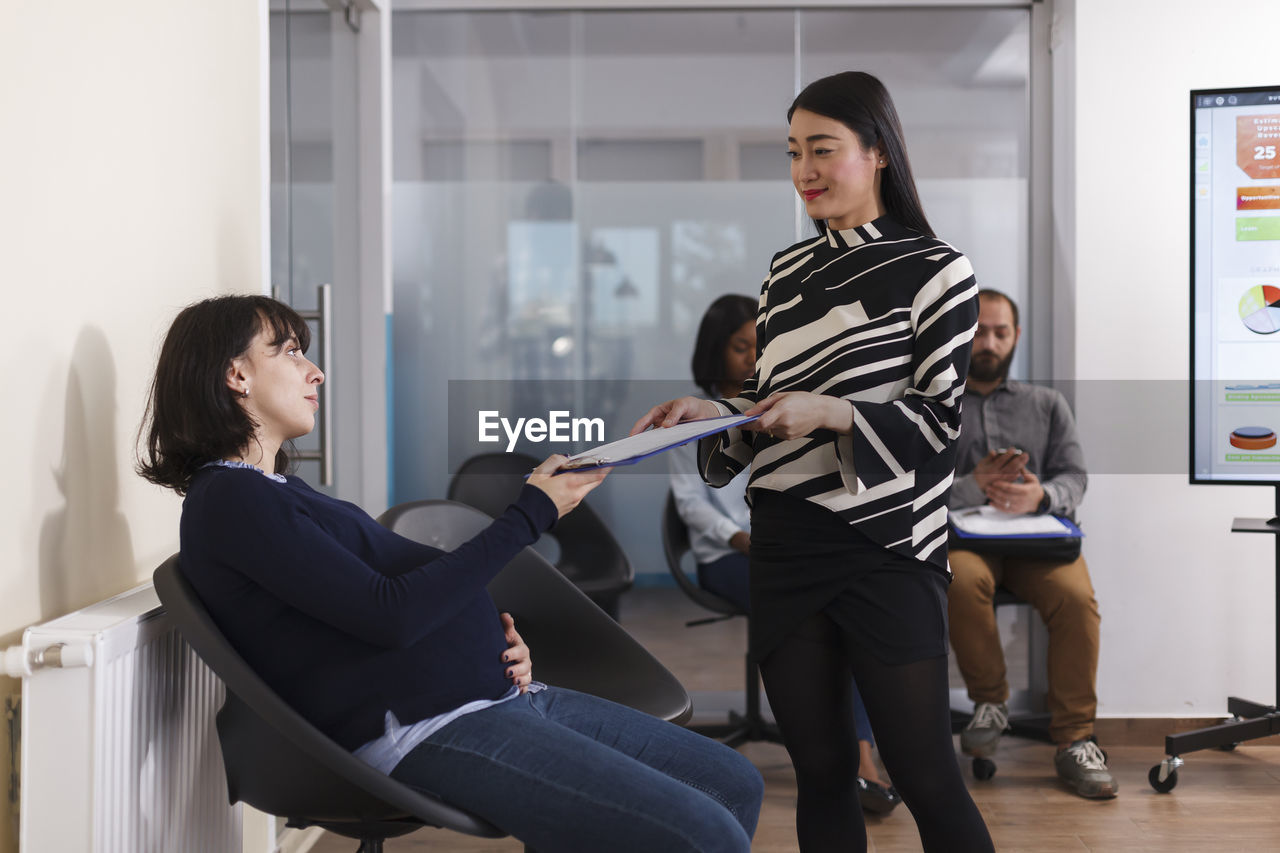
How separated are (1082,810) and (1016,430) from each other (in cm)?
109

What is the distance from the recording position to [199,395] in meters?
1.42

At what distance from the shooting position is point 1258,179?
2.88 metres

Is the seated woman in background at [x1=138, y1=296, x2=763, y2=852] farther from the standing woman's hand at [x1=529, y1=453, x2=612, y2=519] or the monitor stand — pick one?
the monitor stand

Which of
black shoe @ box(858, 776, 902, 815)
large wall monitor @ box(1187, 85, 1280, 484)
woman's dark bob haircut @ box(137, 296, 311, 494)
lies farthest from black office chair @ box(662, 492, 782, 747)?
woman's dark bob haircut @ box(137, 296, 311, 494)

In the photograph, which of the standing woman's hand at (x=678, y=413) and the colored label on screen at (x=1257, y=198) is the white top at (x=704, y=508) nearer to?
the standing woman's hand at (x=678, y=413)

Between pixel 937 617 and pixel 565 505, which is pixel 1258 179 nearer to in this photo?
pixel 937 617

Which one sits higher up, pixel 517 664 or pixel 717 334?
pixel 717 334

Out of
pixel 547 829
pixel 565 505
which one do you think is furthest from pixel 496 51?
pixel 547 829

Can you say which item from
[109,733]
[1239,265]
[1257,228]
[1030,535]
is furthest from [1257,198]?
[109,733]

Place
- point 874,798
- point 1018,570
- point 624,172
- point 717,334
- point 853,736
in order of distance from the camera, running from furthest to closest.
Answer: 1. point 624,172
2. point 717,334
3. point 1018,570
4. point 874,798
5. point 853,736

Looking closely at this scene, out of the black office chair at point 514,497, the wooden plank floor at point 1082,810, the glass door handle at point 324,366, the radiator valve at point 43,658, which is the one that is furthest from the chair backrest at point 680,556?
the radiator valve at point 43,658

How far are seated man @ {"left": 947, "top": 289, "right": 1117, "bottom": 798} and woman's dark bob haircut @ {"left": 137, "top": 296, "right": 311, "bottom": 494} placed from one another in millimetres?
2132

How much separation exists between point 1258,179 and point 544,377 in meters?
2.18

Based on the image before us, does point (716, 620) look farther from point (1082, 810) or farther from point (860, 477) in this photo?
point (860, 477)
